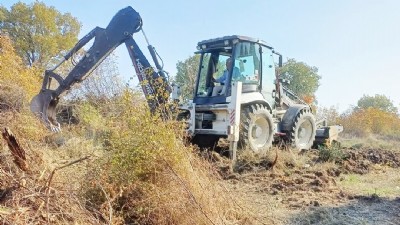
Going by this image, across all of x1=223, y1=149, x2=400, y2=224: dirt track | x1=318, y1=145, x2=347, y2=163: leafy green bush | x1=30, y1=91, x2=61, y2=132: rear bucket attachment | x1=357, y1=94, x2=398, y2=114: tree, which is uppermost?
x1=357, y1=94, x2=398, y2=114: tree

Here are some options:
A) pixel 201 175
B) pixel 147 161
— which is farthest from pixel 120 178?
pixel 201 175

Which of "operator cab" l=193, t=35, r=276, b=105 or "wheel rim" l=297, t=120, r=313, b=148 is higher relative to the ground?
"operator cab" l=193, t=35, r=276, b=105

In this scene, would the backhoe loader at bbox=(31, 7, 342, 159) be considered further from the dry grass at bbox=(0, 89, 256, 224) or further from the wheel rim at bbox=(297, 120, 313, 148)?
the dry grass at bbox=(0, 89, 256, 224)

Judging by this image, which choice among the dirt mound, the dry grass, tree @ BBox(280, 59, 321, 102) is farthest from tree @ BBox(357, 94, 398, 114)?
the dry grass

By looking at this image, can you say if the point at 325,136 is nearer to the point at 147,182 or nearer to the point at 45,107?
the point at 45,107

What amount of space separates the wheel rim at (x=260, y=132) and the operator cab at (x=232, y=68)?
2.38 ft

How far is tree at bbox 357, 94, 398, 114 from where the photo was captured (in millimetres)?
41844

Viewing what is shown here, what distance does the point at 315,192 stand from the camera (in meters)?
5.26

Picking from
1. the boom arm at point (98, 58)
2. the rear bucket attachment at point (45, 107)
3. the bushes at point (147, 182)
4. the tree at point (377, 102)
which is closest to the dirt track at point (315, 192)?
the bushes at point (147, 182)

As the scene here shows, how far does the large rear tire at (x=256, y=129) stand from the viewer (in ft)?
24.0

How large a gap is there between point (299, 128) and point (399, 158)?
8.77 feet

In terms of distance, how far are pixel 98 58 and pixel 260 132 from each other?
3.94 m

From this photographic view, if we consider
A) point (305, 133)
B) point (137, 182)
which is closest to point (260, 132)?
point (305, 133)

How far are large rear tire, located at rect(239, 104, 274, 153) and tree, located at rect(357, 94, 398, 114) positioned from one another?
37.0 meters
